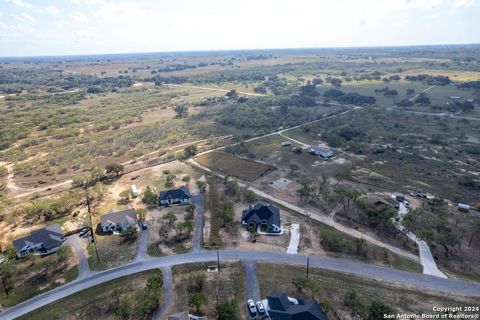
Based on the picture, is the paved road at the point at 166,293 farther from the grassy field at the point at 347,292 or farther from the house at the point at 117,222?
the house at the point at 117,222

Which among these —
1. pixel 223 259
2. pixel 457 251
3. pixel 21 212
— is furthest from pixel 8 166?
pixel 457 251

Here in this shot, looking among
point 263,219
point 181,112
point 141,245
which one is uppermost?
point 181,112

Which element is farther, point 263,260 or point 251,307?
point 263,260

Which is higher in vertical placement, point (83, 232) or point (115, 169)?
point (115, 169)

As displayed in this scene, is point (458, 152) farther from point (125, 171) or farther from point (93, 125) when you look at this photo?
point (93, 125)

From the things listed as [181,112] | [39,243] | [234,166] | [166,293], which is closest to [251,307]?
[166,293]

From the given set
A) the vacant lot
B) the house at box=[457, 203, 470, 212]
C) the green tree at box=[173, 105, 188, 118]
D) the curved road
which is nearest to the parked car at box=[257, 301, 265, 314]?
the curved road

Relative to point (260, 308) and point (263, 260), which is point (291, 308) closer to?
point (260, 308)

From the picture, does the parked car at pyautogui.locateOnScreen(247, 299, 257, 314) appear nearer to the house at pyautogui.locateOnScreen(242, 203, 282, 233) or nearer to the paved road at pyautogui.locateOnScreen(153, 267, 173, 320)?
the paved road at pyautogui.locateOnScreen(153, 267, 173, 320)
